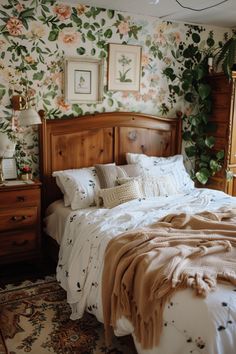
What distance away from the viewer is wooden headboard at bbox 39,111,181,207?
328 centimetres

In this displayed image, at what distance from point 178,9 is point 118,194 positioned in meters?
1.83

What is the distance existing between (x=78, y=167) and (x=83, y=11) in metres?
1.42

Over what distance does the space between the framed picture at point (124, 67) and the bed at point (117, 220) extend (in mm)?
291

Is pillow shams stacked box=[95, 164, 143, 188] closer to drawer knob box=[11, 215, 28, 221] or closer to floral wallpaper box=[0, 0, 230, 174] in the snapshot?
floral wallpaper box=[0, 0, 230, 174]

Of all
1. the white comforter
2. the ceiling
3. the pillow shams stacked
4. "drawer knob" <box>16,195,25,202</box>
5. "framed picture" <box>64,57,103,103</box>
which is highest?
the ceiling

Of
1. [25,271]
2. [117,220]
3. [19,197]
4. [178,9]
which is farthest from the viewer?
[178,9]

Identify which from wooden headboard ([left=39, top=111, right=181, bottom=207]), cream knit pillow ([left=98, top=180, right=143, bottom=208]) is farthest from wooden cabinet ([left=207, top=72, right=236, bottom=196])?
cream knit pillow ([left=98, top=180, right=143, bottom=208])

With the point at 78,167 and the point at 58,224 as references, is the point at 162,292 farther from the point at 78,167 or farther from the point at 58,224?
the point at 78,167

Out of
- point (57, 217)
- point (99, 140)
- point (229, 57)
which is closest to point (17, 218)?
point (57, 217)

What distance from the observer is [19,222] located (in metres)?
2.92

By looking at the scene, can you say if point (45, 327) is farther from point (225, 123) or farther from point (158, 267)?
point (225, 123)

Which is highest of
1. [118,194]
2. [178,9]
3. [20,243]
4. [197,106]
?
[178,9]

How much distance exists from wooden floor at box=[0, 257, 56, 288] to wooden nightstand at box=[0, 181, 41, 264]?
0.16 metres

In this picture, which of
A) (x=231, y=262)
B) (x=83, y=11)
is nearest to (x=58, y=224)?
(x=231, y=262)
